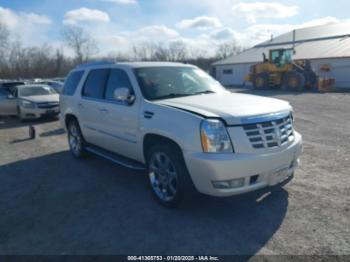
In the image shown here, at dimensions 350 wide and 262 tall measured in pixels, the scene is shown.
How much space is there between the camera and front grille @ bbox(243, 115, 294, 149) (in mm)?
3422

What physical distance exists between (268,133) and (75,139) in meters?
4.63

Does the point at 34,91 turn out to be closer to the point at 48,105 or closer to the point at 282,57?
the point at 48,105

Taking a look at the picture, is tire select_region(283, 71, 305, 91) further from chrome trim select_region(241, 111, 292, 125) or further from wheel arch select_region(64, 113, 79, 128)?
chrome trim select_region(241, 111, 292, 125)

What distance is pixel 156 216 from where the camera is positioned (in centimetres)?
384

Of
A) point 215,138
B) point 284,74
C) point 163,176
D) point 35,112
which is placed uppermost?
point 284,74

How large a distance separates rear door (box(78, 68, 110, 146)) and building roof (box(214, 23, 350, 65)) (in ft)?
93.2

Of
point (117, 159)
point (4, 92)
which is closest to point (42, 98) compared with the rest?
point (4, 92)

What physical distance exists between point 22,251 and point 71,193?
1548mm

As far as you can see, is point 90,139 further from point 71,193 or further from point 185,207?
point 185,207

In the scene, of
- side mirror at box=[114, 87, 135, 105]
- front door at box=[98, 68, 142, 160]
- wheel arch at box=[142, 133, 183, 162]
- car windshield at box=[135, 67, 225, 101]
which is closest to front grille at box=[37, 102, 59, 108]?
front door at box=[98, 68, 142, 160]

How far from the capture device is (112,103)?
4898 mm

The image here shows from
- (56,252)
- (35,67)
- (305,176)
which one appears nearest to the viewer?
(56,252)

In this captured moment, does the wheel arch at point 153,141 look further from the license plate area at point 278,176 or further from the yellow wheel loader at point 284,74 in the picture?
the yellow wheel loader at point 284,74

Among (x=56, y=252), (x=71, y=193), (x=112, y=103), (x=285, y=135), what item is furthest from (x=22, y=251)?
(x=285, y=135)
